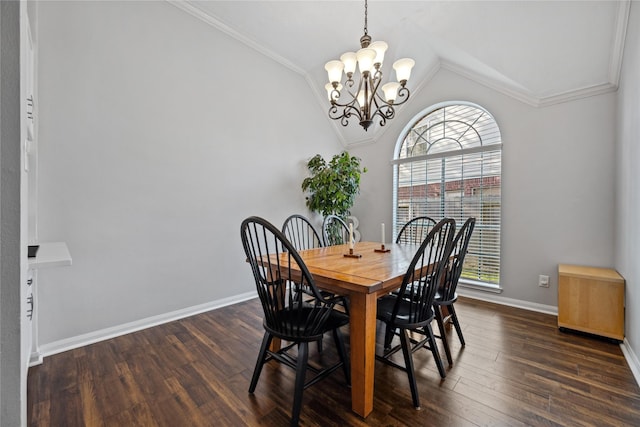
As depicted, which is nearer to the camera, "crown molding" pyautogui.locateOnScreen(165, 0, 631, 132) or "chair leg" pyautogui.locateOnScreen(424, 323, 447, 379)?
"chair leg" pyautogui.locateOnScreen(424, 323, 447, 379)

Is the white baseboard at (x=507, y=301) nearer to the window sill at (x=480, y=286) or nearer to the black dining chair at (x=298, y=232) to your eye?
the window sill at (x=480, y=286)

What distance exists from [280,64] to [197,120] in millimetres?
1591

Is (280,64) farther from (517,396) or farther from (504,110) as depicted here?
(517,396)

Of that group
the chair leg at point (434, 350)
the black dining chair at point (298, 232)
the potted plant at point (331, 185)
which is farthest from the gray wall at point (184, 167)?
the chair leg at point (434, 350)

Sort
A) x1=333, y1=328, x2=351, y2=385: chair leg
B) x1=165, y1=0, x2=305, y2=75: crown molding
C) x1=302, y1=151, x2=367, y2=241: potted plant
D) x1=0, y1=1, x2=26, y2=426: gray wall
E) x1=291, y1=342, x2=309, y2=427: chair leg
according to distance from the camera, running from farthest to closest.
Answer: x1=302, y1=151, x2=367, y2=241: potted plant < x1=165, y1=0, x2=305, y2=75: crown molding < x1=333, y1=328, x2=351, y2=385: chair leg < x1=291, y1=342, x2=309, y2=427: chair leg < x1=0, y1=1, x2=26, y2=426: gray wall

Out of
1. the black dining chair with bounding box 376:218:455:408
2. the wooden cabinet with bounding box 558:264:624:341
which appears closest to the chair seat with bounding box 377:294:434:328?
the black dining chair with bounding box 376:218:455:408

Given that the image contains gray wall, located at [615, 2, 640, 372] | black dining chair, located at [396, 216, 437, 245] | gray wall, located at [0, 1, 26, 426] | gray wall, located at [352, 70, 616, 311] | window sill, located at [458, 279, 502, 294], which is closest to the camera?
gray wall, located at [0, 1, 26, 426]

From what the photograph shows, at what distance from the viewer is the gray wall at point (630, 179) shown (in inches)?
73.4

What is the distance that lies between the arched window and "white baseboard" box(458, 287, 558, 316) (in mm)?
105

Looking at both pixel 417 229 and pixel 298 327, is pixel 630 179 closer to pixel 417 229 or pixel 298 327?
pixel 417 229

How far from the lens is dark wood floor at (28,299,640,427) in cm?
145

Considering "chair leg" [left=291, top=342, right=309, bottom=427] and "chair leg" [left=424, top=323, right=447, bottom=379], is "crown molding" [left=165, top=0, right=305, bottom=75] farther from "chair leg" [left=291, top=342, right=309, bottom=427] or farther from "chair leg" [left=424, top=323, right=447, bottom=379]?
"chair leg" [left=424, top=323, right=447, bottom=379]

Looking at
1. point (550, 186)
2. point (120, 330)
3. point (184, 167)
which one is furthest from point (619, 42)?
point (120, 330)

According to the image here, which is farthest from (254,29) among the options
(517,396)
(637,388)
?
(637,388)
